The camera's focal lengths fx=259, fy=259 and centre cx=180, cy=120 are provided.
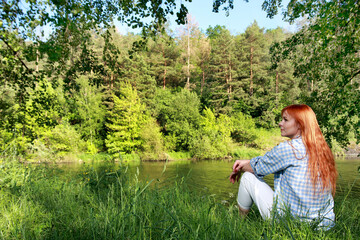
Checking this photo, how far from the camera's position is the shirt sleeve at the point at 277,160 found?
182cm

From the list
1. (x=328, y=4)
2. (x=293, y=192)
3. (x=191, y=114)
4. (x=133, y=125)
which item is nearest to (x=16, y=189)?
(x=293, y=192)

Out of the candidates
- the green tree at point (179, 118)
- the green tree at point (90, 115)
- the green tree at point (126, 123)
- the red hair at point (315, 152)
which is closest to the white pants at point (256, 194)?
the red hair at point (315, 152)

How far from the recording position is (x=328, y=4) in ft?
11.8

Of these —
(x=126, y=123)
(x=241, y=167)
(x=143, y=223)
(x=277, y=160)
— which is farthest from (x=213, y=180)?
(x=126, y=123)

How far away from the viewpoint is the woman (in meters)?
1.77

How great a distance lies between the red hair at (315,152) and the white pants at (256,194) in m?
0.33

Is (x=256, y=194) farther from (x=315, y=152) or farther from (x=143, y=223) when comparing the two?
(x=143, y=223)

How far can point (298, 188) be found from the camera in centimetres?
179

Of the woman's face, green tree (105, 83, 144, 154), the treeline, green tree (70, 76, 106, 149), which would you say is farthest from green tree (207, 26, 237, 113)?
the woman's face

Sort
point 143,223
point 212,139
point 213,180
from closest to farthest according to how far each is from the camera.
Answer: point 143,223 → point 213,180 → point 212,139

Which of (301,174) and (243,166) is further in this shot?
(243,166)

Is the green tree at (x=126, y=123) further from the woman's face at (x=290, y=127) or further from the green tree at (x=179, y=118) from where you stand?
the woman's face at (x=290, y=127)

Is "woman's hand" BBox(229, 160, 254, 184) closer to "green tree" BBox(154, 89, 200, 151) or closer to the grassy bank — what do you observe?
the grassy bank

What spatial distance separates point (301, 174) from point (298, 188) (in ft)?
0.32
